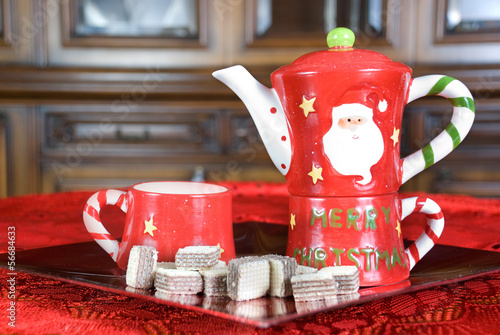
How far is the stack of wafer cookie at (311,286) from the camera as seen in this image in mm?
405

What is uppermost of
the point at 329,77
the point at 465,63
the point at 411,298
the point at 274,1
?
the point at 274,1

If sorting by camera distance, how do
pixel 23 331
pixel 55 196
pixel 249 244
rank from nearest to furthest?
1. pixel 23 331
2. pixel 249 244
3. pixel 55 196

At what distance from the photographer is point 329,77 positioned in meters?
0.48

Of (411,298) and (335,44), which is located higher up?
(335,44)

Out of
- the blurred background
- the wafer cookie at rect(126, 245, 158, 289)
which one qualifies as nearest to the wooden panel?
the blurred background

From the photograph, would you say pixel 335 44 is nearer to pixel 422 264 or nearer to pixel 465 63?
pixel 422 264

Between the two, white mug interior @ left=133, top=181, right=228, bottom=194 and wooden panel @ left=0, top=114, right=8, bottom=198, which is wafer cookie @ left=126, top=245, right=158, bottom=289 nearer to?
white mug interior @ left=133, top=181, right=228, bottom=194

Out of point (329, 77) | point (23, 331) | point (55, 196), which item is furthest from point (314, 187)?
point (55, 196)

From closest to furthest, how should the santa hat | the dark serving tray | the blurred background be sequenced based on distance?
the dark serving tray < the santa hat < the blurred background

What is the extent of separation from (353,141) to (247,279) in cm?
17

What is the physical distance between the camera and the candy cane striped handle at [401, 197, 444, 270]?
53 cm

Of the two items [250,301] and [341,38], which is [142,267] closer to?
[250,301]

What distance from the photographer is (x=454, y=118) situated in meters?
0.53

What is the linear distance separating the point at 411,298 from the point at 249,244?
0.23 meters
